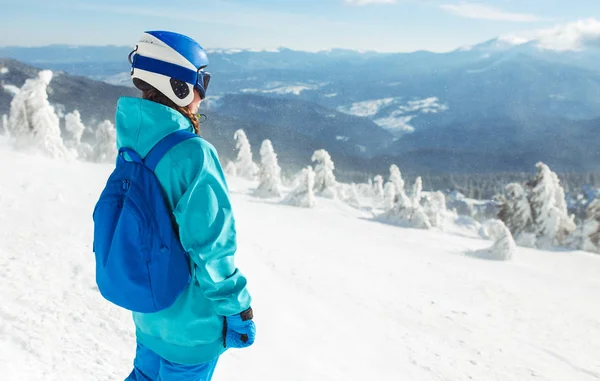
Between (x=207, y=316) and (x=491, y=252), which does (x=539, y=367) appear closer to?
(x=207, y=316)

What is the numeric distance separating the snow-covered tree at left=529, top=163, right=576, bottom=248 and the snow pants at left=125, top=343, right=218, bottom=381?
33.1 meters

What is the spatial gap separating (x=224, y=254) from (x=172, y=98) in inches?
35.4

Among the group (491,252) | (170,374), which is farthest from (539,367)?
(491,252)

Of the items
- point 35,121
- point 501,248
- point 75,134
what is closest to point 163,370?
point 501,248

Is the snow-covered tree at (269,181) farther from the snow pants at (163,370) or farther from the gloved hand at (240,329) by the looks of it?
the gloved hand at (240,329)

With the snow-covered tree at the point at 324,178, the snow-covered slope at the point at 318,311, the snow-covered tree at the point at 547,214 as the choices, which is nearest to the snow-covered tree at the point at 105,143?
the snow-covered tree at the point at 324,178

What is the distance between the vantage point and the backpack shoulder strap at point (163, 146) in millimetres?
2188

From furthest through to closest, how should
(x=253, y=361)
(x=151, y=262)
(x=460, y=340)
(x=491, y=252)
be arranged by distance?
1. (x=491, y=252)
2. (x=460, y=340)
3. (x=253, y=361)
4. (x=151, y=262)

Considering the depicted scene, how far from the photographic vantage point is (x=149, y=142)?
2.25 m

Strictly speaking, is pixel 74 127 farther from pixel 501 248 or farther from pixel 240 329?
pixel 240 329

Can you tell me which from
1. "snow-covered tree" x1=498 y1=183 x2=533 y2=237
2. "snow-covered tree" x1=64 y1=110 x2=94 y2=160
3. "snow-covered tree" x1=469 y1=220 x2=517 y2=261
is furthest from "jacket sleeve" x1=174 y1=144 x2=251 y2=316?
"snow-covered tree" x1=64 y1=110 x2=94 y2=160

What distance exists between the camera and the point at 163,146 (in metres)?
2.20

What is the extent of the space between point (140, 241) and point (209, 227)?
33 cm

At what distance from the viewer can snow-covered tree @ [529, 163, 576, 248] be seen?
1186 inches
